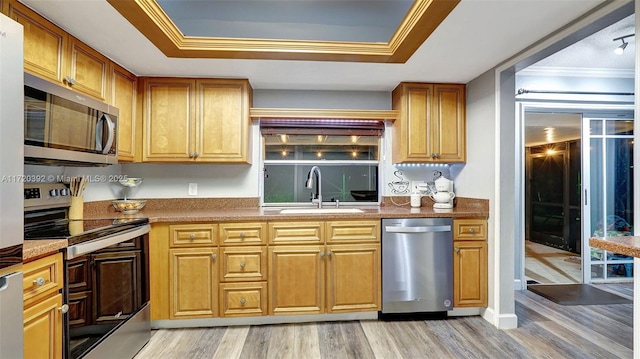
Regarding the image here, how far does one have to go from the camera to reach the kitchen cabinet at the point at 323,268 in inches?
97.2

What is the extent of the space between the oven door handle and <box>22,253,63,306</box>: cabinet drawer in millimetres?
62

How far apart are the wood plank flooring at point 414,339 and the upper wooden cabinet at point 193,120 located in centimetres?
144

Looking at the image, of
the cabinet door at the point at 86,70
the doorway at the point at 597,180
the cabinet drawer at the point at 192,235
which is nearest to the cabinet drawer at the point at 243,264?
the cabinet drawer at the point at 192,235

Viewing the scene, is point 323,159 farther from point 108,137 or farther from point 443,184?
point 108,137

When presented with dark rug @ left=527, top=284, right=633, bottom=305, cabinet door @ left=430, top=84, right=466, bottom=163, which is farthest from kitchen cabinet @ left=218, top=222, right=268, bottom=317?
dark rug @ left=527, top=284, right=633, bottom=305

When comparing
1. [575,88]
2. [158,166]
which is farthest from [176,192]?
[575,88]

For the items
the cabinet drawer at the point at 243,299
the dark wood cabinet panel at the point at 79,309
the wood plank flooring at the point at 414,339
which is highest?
the dark wood cabinet panel at the point at 79,309

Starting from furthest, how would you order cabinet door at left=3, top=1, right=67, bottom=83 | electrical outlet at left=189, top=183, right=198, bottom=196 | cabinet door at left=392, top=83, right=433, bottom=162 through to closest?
electrical outlet at left=189, top=183, right=198, bottom=196
cabinet door at left=392, top=83, right=433, bottom=162
cabinet door at left=3, top=1, right=67, bottom=83

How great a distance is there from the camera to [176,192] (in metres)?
2.98

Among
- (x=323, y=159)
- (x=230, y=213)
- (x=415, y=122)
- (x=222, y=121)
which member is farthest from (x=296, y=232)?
(x=415, y=122)

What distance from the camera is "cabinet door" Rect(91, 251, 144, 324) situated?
1.72 meters

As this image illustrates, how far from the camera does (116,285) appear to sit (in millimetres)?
1885

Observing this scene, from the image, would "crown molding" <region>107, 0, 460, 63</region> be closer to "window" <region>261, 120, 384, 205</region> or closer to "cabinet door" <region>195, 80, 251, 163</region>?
"cabinet door" <region>195, 80, 251, 163</region>

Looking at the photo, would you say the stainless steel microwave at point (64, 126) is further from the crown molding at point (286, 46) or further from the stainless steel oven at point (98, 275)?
the crown molding at point (286, 46)
